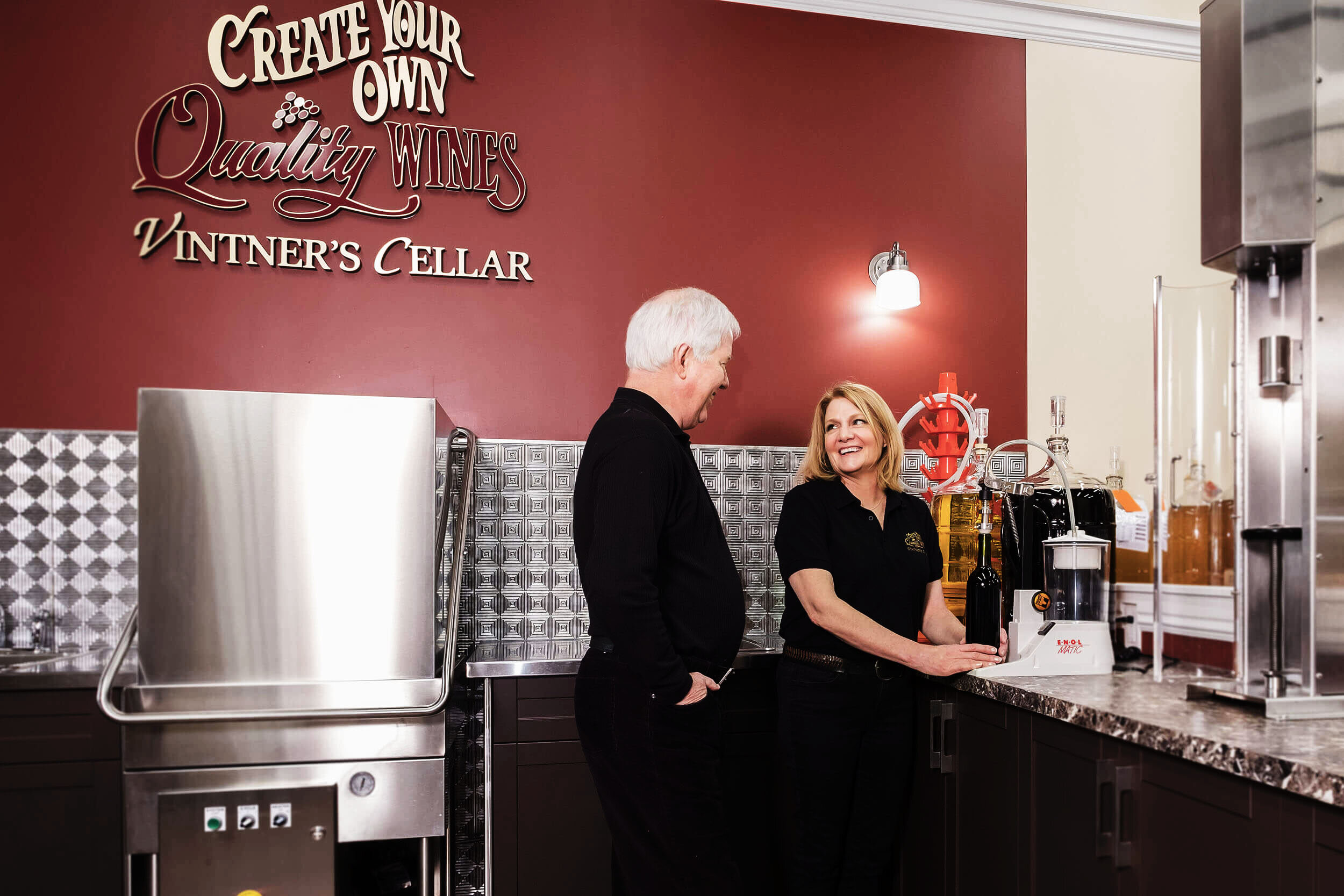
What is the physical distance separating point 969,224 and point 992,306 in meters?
0.33

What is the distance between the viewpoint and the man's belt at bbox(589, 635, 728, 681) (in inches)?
76.1

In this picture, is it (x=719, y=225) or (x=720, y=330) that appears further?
(x=719, y=225)

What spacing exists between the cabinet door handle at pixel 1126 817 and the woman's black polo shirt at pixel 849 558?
69cm

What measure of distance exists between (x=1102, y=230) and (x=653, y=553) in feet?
8.90

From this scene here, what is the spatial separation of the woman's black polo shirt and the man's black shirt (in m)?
0.29

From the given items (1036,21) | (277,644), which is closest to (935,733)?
(277,644)

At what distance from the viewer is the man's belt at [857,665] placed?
2.19 m

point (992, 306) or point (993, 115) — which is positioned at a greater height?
point (993, 115)

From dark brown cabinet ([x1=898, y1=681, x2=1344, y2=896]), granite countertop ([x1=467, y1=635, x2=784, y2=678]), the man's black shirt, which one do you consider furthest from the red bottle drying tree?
the man's black shirt

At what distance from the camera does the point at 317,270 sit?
9.94ft

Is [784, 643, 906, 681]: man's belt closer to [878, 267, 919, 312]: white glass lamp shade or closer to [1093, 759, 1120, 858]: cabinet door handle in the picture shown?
[1093, 759, 1120, 858]: cabinet door handle

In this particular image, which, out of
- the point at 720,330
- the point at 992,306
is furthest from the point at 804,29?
the point at 720,330

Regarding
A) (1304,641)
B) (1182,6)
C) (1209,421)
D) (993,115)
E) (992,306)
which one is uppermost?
(1182,6)

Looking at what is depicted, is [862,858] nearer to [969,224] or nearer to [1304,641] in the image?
[1304,641]
